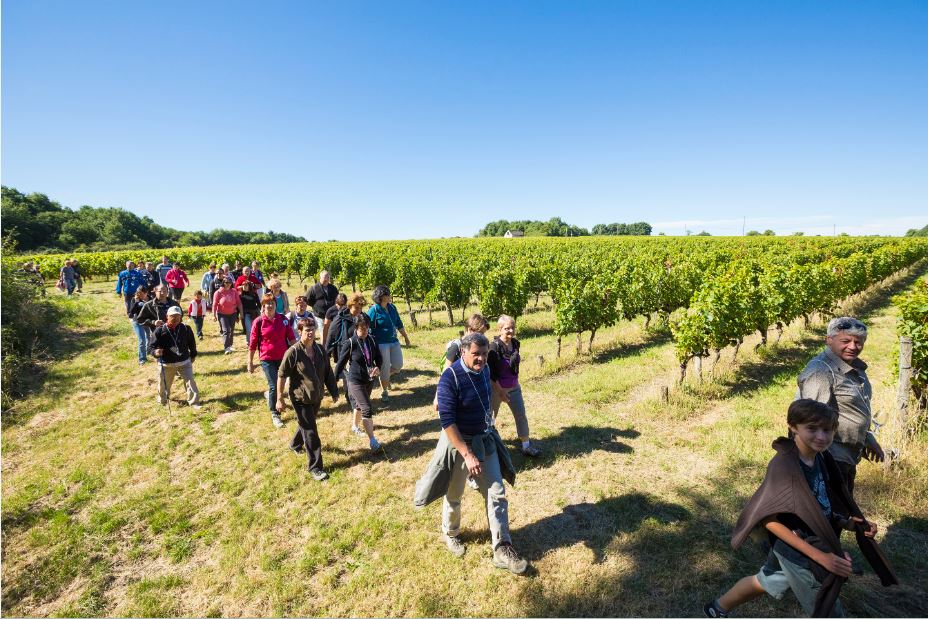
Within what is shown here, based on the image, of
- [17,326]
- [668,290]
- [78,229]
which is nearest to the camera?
[17,326]

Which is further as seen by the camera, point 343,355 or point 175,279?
point 175,279

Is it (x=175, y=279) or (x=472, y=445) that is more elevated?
(x=175, y=279)

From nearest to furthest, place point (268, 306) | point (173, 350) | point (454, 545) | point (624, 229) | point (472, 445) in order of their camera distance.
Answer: point (472, 445) → point (454, 545) → point (268, 306) → point (173, 350) → point (624, 229)

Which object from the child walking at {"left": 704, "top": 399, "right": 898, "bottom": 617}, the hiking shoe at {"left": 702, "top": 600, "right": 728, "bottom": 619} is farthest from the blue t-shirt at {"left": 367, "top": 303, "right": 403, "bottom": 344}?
the child walking at {"left": 704, "top": 399, "right": 898, "bottom": 617}

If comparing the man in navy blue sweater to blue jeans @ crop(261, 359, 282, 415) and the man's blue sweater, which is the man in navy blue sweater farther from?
blue jeans @ crop(261, 359, 282, 415)

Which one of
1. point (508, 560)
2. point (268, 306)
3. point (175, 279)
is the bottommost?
point (508, 560)

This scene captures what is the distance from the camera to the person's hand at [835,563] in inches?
79.9

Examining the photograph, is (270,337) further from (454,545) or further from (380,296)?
(454,545)

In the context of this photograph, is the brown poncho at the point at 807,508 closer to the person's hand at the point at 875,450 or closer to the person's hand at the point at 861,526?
the person's hand at the point at 861,526

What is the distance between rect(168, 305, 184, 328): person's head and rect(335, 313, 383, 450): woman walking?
3.10 meters

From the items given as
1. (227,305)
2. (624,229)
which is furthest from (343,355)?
(624,229)

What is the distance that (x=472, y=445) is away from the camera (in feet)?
11.5

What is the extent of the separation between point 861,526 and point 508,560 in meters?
2.46

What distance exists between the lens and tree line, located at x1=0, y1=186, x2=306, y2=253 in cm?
5022
